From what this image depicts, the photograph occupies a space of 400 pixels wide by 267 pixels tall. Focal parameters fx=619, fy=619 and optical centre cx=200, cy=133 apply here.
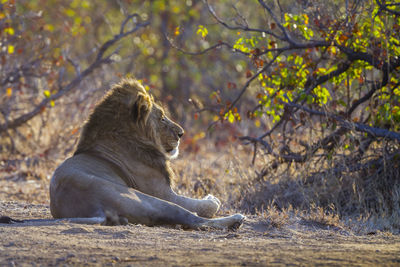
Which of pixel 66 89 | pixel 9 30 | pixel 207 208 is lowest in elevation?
pixel 207 208

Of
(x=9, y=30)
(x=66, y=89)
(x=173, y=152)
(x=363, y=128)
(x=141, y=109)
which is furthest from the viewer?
(x=66, y=89)

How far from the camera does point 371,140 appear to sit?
7.24m

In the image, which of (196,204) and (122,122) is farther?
(122,122)

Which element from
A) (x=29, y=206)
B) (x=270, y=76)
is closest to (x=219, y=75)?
(x=270, y=76)

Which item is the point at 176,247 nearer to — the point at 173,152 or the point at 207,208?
the point at 207,208

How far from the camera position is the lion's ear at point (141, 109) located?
5469mm

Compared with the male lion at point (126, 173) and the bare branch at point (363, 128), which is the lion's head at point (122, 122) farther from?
the bare branch at point (363, 128)

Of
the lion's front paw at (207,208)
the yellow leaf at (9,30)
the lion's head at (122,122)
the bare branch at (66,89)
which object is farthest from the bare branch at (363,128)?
the yellow leaf at (9,30)

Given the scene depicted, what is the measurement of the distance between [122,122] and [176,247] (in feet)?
6.41

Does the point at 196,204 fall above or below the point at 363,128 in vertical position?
below

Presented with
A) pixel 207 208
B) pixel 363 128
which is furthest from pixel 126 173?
pixel 363 128

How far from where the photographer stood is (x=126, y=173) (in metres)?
5.36

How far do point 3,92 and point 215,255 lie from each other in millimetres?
8057

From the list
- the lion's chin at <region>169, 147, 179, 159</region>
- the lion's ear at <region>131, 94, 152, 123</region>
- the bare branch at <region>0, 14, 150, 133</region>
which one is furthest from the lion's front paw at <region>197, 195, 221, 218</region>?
the bare branch at <region>0, 14, 150, 133</region>
